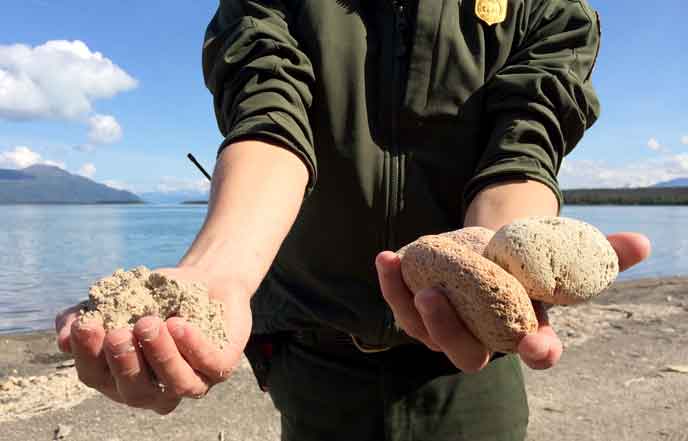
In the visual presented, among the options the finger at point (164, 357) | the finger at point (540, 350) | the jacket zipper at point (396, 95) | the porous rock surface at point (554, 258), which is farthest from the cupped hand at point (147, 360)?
the jacket zipper at point (396, 95)

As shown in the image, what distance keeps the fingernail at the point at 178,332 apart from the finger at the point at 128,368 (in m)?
0.08

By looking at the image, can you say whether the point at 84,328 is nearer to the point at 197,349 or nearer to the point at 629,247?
the point at 197,349

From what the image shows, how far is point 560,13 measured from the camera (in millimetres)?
2316

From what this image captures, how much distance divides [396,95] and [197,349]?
4.12 ft

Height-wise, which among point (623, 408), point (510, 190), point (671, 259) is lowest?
point (671, 259)

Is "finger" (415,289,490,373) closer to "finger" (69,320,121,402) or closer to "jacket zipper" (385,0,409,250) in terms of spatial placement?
"jacket zipper" (385,0,409,250)

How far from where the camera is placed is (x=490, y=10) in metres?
2.19

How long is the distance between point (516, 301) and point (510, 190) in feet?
1.86

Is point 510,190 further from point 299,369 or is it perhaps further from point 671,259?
point 671,259

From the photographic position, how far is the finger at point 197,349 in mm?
1269

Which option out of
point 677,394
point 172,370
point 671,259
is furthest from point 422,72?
point 671,259

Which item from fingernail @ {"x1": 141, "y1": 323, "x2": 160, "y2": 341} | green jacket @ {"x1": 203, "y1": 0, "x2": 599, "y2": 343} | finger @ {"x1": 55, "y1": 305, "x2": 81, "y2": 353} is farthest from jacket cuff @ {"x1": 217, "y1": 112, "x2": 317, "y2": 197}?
fingernail @ {"x1": 141, "y1": 323, "x2": 160, "y2": 341}

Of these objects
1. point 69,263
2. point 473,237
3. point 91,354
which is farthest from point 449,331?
point 69,263

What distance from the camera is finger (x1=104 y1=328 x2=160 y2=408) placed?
4.05 feet
